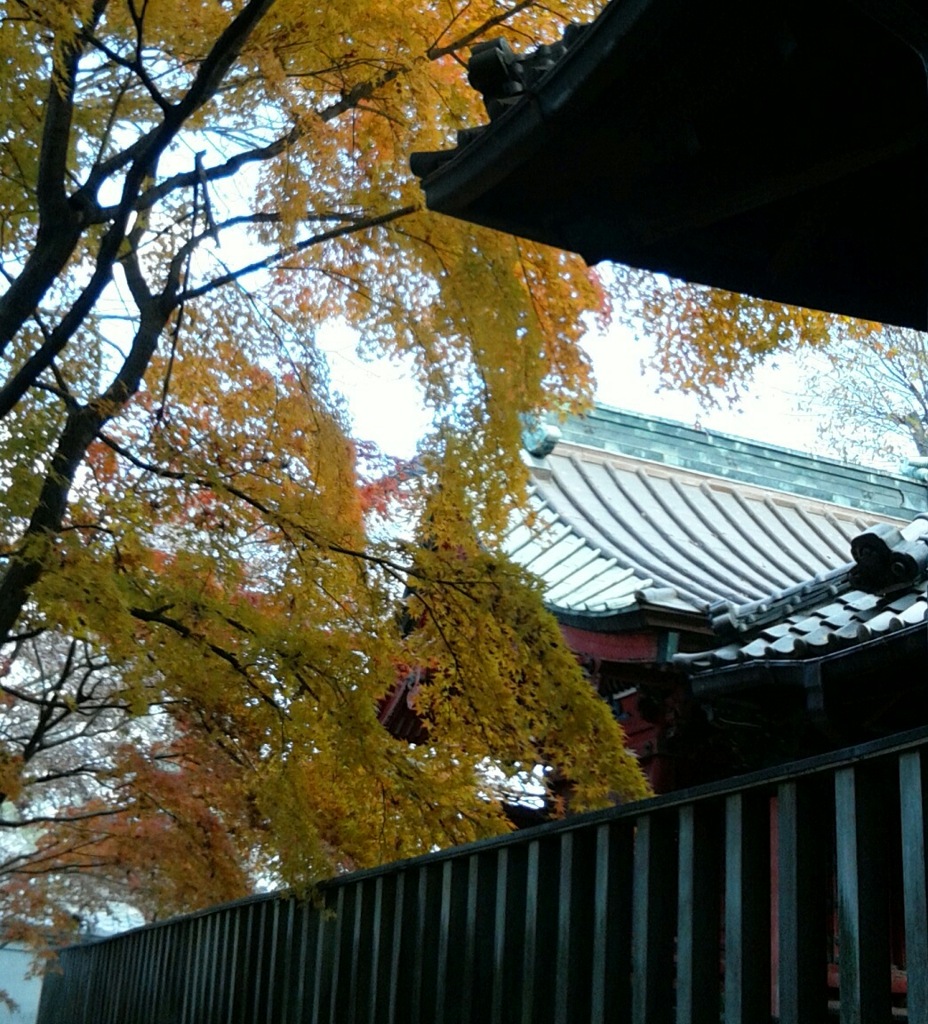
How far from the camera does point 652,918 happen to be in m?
3.26

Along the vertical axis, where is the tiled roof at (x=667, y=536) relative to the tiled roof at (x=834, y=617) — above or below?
above

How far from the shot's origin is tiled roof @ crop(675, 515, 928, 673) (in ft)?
18.9

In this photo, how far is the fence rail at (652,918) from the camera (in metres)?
2.58

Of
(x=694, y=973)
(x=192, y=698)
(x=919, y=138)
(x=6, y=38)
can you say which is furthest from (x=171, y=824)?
(x=919, y=138)

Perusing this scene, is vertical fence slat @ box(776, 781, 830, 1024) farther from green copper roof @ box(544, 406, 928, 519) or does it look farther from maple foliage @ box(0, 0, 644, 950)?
green copper roof @ box(544, 406, 928, 519)

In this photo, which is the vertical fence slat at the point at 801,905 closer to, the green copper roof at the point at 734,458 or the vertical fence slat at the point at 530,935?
the vertical fence slat at the point at 530,935

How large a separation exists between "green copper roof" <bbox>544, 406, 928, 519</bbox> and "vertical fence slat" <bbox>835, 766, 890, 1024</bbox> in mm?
9891

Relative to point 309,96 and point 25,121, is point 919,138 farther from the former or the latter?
point 25,121

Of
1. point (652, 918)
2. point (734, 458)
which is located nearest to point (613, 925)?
point (652, 918)

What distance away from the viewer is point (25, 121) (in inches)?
241

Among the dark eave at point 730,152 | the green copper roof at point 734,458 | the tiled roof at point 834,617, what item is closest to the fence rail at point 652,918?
the tiled roof at point 834,617

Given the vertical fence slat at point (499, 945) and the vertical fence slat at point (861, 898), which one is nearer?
the vertical fence slat at point (861, 898)

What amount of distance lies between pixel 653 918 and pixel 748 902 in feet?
1.24

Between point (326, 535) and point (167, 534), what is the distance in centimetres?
95
